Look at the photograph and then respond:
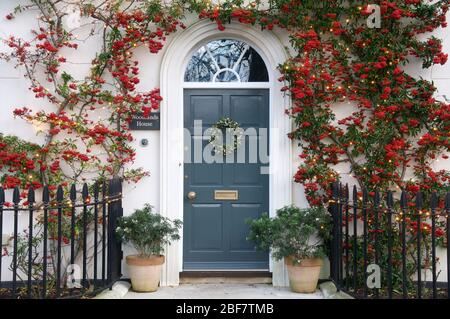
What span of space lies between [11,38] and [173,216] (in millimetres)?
2854

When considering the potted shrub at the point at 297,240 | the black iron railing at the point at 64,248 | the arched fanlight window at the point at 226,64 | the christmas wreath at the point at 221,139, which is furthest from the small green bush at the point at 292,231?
the arched fanlight window at the point at 226,64

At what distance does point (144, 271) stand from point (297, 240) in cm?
171

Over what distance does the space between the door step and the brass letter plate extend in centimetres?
89

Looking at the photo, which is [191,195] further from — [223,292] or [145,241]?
[223,292]

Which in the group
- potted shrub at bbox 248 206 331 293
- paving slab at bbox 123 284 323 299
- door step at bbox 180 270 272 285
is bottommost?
paving slab at bbox 123 284 323 299

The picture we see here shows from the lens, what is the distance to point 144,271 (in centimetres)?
602

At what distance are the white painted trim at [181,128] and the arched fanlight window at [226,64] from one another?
16 centimetres

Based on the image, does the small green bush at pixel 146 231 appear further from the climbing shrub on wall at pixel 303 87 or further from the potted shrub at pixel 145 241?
the climbing shrub on wall at pixel 303 87

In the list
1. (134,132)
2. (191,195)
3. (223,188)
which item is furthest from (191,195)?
(134,132)

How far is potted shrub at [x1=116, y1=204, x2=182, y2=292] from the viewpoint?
5.96m

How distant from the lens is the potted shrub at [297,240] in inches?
230

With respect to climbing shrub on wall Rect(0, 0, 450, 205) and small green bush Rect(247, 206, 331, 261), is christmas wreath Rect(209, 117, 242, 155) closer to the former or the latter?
climbing shrub on wall Rect(0, 0, 450, 205)

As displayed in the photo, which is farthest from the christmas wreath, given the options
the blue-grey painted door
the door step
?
the door step

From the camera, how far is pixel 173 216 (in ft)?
21.4
